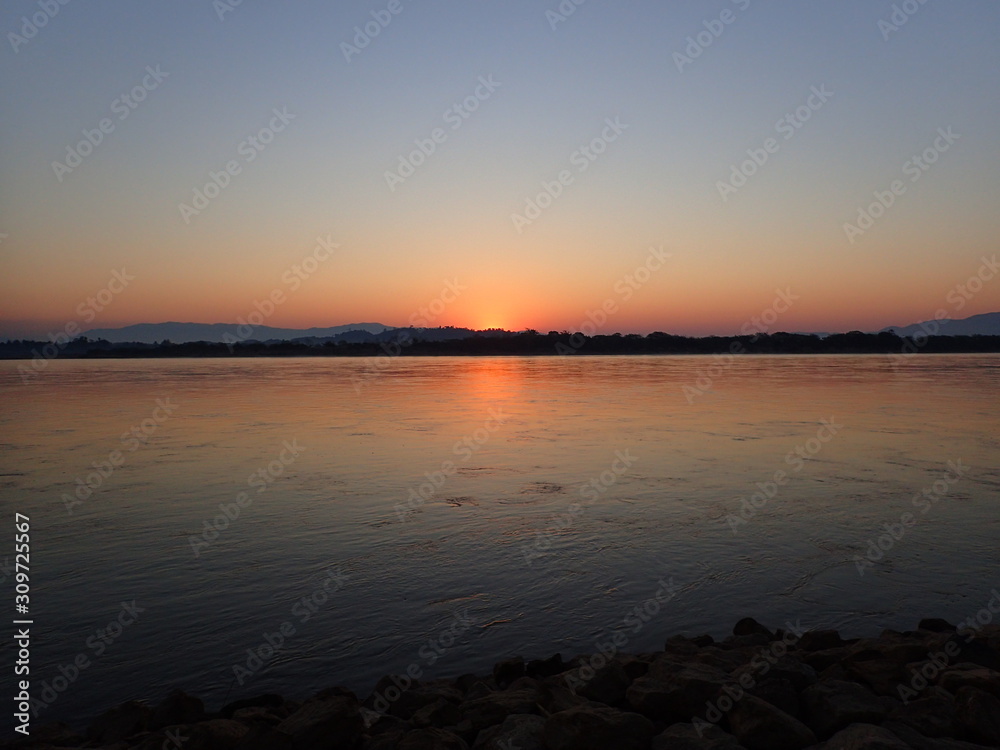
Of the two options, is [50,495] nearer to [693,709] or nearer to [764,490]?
[693,709]

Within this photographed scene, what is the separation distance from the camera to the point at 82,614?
750 cm

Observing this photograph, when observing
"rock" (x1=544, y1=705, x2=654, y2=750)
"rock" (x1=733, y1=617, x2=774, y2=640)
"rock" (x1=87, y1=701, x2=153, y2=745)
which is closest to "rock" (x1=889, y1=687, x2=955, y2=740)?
"rock" (x1=733, y1=617, x2=774, y2=640)

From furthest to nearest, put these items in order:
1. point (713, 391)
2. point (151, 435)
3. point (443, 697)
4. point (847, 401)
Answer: point (713, 391) < point (847, 401) < point (151, 435) < point (443, 697)

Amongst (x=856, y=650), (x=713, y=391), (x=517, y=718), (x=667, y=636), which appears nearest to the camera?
(x=517, y=718)

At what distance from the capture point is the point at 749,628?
6824mm

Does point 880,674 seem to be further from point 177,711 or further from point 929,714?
point 177,711

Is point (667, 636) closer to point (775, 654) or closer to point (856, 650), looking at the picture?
point (775, 654)

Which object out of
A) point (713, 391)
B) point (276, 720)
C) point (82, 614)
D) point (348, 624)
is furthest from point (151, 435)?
point (713, 391)

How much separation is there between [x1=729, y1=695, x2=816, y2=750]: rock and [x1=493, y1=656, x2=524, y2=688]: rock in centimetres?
199

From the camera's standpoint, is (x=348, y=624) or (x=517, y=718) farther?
(x=348, y=624)

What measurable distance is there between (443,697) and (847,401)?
103ft

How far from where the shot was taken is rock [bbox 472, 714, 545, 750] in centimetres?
465

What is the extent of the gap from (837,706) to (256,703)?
4576 millimetres

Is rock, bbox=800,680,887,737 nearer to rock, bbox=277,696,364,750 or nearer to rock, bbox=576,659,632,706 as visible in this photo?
rock, bbox=576,659,632,706
